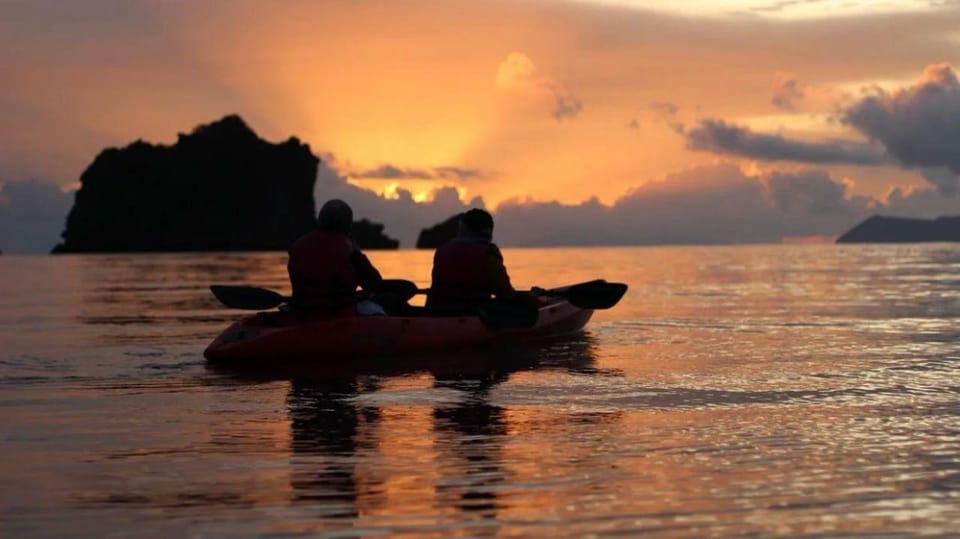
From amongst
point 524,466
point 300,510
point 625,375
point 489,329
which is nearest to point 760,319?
point 489,329

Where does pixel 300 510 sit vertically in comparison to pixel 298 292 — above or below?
below

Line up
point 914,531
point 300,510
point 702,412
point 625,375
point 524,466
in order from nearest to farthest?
point 914,531 < point 300,510 < point 524,466 < point 702,412 < point 625,375

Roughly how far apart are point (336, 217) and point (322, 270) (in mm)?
681

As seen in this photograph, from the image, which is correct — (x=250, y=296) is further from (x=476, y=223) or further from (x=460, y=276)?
(x=476, y=223)

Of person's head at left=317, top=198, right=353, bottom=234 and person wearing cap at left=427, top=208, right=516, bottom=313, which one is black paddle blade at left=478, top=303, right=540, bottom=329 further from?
person's head at left=317, top=198, right=353, bottom=234

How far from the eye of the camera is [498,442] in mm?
8883

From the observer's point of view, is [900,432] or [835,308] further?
[835,308]

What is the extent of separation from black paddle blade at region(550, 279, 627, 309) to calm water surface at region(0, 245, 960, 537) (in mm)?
983

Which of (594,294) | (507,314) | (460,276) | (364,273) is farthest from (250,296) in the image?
(594,294)

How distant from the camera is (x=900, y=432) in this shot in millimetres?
9203

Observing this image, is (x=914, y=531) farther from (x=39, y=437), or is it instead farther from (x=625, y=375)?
(x=625, y=375)

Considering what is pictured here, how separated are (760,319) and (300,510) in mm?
17428

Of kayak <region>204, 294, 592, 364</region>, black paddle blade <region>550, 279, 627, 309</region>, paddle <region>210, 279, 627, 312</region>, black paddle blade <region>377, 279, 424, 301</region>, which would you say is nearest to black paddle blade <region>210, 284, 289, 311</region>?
paddle <region>210, 279, 627, 312</region>

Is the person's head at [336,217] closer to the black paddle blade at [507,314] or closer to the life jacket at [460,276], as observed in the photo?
the life jacket at [460,276]
